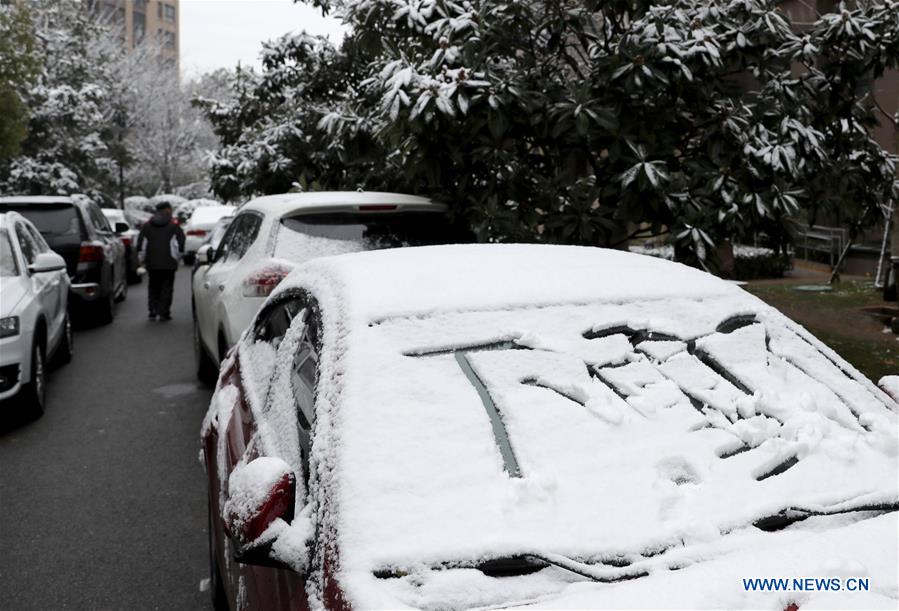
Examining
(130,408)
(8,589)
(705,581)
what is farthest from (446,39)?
(705,581)

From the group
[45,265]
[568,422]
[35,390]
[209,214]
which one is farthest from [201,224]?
[568,422]

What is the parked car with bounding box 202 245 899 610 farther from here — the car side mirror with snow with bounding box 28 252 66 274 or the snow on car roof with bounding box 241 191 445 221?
the car side mirror with snow with bounding box 28 252 66 274

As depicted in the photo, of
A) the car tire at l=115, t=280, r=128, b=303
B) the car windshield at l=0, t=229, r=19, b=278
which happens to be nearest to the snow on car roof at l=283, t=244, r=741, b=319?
the car windshield at l=0, t=229, r=19, b=278

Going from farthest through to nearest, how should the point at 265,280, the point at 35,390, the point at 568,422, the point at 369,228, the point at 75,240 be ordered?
1. the point at 75,240
2. the point at 35,390
3. the point at 369,228
4. the point at 265,280
5. the point at 568,422

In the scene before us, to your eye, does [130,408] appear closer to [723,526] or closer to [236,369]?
[236,369]

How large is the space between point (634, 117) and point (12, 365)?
4962mm

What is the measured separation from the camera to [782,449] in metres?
2.43

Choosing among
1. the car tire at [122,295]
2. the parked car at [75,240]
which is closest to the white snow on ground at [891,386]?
the parked car at [75,240]

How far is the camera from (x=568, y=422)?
7.92 feet

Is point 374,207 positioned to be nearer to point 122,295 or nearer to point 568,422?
point 568,422

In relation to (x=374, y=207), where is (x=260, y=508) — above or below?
below

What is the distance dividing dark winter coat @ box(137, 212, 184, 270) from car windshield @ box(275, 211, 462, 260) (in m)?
6.99

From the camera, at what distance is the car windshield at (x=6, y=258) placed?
7.50 metres

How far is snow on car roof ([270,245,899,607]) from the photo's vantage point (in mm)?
2049
